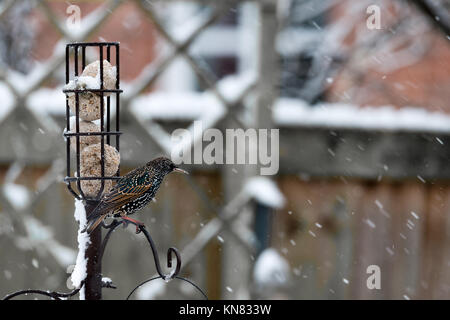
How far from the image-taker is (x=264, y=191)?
2840 mm

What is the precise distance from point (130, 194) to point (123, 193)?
0.01 m

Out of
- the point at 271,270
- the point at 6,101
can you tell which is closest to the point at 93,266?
the point at 271,270

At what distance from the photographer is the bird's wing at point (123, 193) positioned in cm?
135

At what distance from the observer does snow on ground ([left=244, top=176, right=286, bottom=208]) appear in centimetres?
281

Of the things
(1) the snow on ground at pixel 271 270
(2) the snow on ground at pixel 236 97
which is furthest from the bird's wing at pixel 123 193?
(2) the snow on ground at pixel 236 97

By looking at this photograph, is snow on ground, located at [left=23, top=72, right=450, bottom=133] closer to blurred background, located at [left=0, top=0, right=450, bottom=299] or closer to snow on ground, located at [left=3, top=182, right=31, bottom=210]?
blurred background, located at [left=0, top=0, right=450, bottom=299]

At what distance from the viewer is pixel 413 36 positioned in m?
3.86

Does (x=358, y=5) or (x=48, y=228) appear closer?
(x=48, y=228)

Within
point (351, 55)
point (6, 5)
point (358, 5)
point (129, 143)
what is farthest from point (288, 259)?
point (358, 5)

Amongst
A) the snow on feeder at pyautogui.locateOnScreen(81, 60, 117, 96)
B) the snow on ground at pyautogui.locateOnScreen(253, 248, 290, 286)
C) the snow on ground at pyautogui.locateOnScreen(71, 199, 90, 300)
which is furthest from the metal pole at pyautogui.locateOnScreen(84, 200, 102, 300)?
the snow on ground at pyautogui.locateOnScreen(253, 248, 290, 286)

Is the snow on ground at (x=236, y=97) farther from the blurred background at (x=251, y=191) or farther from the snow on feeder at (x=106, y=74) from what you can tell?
the snow on feeder at (x=106, y=74)

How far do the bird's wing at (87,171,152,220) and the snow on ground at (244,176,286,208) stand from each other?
1428 millimetres
